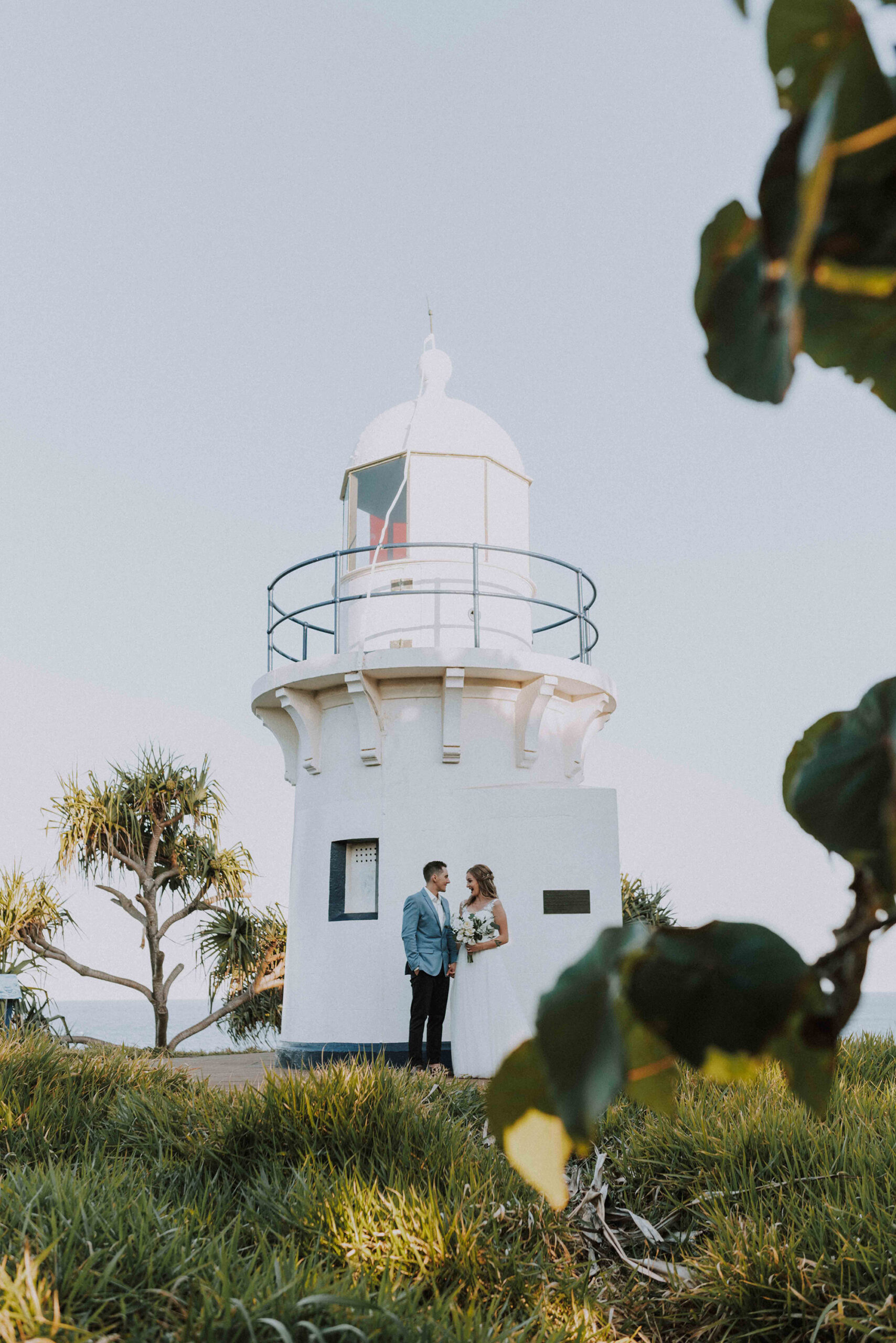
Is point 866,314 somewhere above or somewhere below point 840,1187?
above

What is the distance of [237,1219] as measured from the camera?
3.60m

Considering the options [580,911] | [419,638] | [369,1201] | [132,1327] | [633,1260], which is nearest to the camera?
[132,1327]

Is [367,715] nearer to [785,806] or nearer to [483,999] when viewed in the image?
[483,999]

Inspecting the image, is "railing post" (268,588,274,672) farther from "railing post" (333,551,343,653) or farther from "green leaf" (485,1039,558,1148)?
"green leaf" (485,1039,558,1148)

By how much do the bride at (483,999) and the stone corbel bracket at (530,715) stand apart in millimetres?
1881

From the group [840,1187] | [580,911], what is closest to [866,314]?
[840,1187]

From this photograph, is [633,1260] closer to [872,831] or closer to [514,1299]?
[514,1299]

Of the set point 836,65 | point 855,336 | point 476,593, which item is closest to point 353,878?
point 476,593

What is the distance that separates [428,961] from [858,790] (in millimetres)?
9163

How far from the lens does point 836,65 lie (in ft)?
1.41

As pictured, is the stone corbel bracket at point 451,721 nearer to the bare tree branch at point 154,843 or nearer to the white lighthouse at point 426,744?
the white lighthouse at point 426,744

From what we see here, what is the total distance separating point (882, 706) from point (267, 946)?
17.1 meters

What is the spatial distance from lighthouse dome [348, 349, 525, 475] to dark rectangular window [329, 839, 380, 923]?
4.44 m

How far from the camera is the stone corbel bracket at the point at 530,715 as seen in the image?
1096cm
